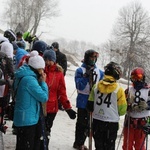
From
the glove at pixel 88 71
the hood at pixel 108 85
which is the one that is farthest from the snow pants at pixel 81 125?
the hood at pixel 108 85

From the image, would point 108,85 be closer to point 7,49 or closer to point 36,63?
point 36,63

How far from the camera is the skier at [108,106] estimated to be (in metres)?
4.53

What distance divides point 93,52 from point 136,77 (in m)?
0.85

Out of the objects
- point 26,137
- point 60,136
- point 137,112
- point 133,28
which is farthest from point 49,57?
point 133,28

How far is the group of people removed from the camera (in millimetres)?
4105

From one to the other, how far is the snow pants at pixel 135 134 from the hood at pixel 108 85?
104cm

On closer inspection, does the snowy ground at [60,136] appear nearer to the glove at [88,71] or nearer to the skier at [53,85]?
the skier at [53,85]

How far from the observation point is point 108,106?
4578mm

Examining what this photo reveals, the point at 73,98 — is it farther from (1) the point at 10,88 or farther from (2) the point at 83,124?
(1) the point at 10,88

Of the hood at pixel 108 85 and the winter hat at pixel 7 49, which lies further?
the winter hat at pixel 7 49

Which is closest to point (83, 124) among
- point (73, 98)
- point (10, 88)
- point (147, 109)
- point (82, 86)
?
point (82, 86)

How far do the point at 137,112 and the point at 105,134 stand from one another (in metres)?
0.87

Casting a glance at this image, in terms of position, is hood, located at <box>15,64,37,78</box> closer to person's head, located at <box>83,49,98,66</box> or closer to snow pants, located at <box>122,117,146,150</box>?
person's head, located at <box>83,49,98,66</box>

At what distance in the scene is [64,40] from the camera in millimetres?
121125
